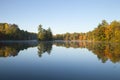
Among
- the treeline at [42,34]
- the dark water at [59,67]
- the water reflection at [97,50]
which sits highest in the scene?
the treeline at [42,34]

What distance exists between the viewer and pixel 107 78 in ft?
48.6

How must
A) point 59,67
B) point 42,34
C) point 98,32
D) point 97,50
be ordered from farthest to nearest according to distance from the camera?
point 42,34
point 98,32
point 97,50
point 59,67

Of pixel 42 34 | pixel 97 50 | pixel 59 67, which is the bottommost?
pixel 59 67

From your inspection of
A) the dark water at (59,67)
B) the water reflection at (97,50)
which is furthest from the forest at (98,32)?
the dark water at (59,67)

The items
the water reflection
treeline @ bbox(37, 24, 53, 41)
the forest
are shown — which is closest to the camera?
the water reflection

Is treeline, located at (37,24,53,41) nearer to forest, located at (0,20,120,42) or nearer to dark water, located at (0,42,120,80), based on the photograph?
forest, located at (0,20,120,42)

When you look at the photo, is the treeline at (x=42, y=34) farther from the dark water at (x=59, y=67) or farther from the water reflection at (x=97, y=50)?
the dark water at (x=59, y=67)

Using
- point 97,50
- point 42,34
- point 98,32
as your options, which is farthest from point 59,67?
point 42,34

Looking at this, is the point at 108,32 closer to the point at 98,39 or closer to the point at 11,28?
the point at 98,39

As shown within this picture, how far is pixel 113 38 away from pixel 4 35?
2805 inches

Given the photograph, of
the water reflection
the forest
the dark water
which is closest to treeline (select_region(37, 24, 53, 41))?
the forest

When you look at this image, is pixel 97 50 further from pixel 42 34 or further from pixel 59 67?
pixel 42 34

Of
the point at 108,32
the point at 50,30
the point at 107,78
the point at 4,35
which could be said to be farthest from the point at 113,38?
the point at 107,78

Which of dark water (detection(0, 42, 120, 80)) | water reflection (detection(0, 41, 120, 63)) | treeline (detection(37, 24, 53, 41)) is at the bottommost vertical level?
dark water (detection(0, 42, 120, 80))
